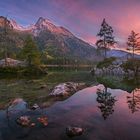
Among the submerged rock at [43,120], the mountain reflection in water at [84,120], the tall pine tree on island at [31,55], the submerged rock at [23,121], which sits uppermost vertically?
the tall pine tree on island at [31,55]

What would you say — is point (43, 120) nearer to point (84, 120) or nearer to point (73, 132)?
point (84, 120)

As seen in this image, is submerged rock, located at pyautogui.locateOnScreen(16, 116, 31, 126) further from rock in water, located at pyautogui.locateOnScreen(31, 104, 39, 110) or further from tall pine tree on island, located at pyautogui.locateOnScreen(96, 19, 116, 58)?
tall pine tree on island, located at pyautogui.locateOnScreen(96, 19, 116, 58)

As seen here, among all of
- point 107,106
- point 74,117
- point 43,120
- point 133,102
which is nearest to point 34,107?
point 43,120

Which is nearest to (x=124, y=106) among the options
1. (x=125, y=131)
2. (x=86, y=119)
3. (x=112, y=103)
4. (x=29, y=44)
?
(x=112, y=103)

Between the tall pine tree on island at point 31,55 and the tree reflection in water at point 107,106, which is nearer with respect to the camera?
the tree reflection in water at point 107,106

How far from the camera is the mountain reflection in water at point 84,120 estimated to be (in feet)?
40.4

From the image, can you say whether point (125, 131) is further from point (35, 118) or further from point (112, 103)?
point (112, 103)

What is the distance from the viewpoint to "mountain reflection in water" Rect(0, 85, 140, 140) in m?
12.3

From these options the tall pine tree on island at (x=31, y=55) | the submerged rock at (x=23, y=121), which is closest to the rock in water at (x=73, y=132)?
the submerged rock at (x=23, y=121)

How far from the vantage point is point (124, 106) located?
65.6 feet

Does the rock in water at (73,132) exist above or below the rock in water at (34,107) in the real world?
below

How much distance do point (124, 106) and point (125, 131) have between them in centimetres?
700

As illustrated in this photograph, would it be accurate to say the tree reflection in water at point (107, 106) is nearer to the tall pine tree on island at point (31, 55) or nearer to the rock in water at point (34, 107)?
the rock in water at point (34, 107)

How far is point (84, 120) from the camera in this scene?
50.5ft
